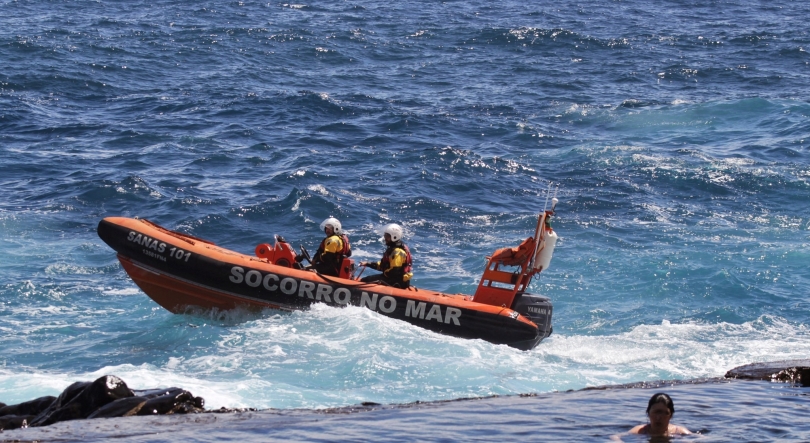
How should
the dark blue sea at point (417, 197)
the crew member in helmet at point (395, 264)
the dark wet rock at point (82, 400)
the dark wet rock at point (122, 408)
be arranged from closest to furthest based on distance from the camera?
1. the dark wet rock at point (122, 408)
2. the dark wet rock at point (82, 400)
3. the dark blue sea at point (417, 197)
4. the crew member in helmet at point (395, 264)

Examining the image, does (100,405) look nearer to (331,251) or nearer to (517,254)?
(331,251)

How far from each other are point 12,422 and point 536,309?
21.3ft

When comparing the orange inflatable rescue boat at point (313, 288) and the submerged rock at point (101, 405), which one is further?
the orange inflatable rescue boat at point (313, 288)

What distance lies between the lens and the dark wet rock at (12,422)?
298 inches

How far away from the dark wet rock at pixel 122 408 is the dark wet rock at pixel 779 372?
17.9ft

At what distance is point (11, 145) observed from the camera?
19.7 metres

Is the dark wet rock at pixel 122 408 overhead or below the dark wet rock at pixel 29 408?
overhead

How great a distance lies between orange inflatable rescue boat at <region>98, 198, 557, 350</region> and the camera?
11.8 m

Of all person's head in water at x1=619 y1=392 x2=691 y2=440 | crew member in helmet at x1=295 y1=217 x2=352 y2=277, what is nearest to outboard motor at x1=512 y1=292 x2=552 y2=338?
crew member in helmet at x1=295 y1=217 x2=352 y2=277

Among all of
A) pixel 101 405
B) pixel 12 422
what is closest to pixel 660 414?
pixel 101 405

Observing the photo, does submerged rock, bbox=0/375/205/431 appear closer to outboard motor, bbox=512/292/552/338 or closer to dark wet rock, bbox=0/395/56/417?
dark wet rock, bbox=0/395/56/417

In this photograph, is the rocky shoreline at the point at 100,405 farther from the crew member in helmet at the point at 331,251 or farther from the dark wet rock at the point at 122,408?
the crew member in helmet at the point at 331,251

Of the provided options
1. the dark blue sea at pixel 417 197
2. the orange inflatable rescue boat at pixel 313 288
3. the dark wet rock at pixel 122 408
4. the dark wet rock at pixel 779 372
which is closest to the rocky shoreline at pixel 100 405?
the dark wet rock at pixel 122 408

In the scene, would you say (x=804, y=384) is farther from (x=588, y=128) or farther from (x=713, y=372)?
(x=588, y=128)
